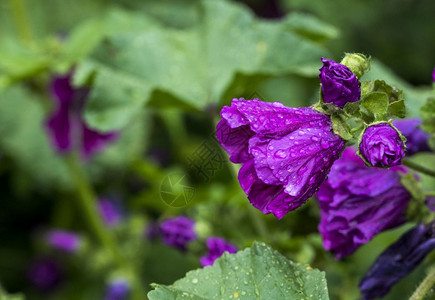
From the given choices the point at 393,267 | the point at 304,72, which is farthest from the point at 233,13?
the point at 393,267

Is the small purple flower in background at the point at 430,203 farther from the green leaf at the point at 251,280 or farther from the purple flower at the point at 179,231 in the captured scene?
the purple flower at the point at 179,231

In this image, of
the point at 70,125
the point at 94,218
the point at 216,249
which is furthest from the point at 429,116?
the point at 70,125

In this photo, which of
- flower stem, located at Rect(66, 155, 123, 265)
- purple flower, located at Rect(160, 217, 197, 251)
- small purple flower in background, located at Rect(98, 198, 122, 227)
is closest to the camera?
purple flower, located at Rect(160, 217, 197, 251)

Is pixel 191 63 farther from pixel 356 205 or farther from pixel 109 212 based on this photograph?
pixel 356 205

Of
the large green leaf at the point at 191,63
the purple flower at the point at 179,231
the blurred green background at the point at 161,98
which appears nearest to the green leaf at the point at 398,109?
the blurred green background at the point at 161,98

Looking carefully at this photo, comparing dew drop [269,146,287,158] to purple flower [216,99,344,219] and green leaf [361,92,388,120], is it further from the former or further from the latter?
green leaf [361,92,388,120]

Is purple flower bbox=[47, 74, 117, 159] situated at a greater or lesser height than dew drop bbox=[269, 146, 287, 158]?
greater

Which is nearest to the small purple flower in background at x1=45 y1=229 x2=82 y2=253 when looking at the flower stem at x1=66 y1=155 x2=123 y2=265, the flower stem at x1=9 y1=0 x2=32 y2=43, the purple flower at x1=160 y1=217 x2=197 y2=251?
the flower stem at x1=66 y1=155 x2=123 y2=265
